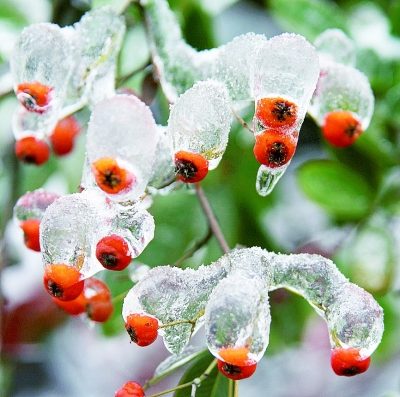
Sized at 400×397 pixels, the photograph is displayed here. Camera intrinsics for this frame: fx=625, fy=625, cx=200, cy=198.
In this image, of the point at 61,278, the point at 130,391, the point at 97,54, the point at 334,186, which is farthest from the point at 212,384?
the point at 334,186

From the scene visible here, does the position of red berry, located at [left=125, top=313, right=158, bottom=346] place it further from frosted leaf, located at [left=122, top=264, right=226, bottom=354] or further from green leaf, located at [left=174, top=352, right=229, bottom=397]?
green leaf, located at [left=174, top=352, right=229, bottom=397]

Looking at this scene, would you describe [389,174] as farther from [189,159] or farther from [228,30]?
[189,159]

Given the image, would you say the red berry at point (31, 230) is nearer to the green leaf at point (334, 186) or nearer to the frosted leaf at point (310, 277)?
the frosted leaf at point (310, 277)

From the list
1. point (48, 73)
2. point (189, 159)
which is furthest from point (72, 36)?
point (189, 159)

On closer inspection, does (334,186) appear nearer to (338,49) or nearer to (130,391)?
(338,49)

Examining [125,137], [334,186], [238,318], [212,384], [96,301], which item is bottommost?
[334,186]

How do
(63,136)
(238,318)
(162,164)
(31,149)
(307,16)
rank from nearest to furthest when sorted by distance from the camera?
(238,318) → (162,164) → (31,149) → (63,136) → (307,16)

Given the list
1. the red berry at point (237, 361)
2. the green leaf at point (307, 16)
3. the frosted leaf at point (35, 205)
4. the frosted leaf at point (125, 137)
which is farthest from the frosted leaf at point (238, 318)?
the green leaf at point (307, 16)
